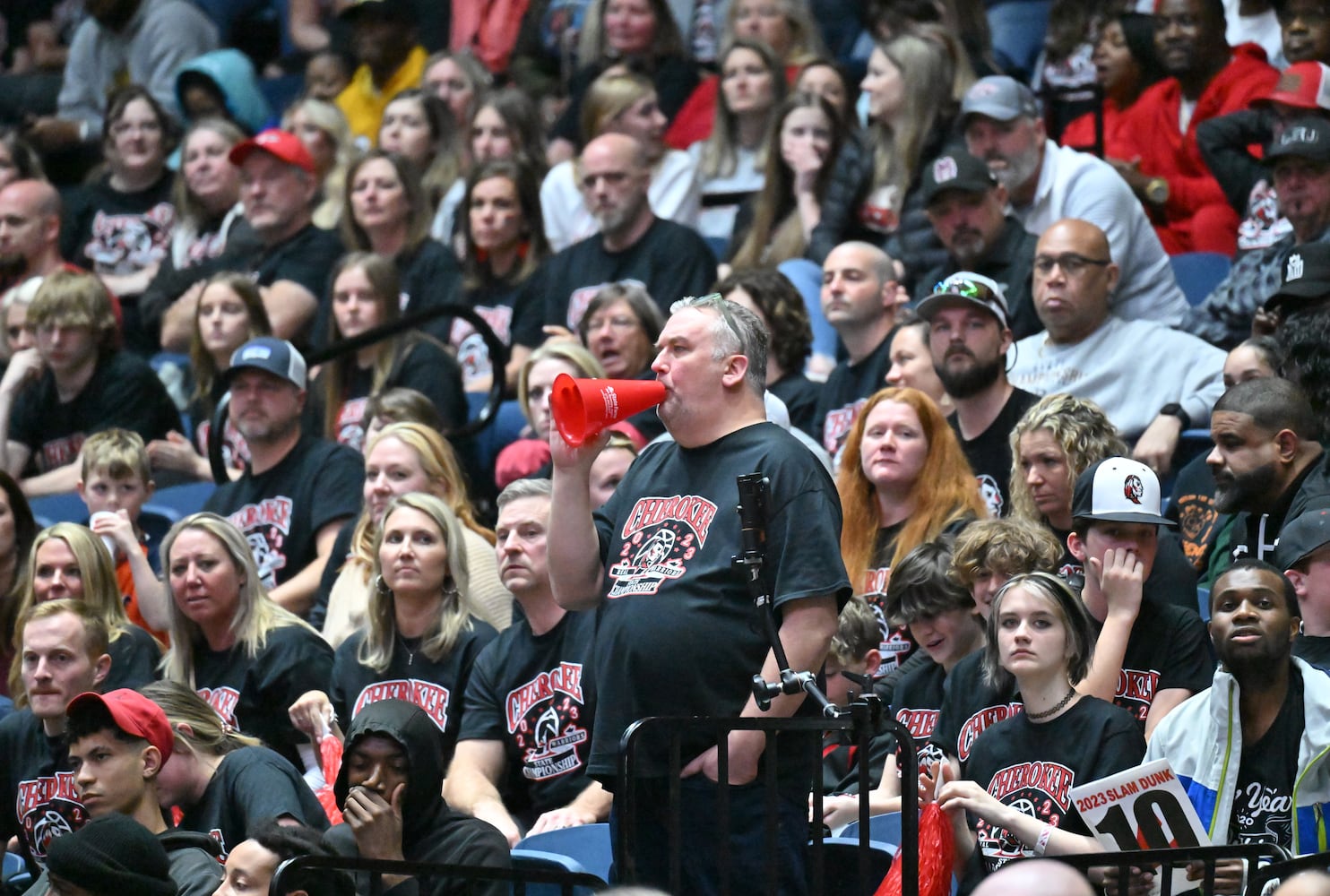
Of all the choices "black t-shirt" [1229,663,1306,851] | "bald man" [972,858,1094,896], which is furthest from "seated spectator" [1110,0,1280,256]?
"bald man" [972,858,1094,896]

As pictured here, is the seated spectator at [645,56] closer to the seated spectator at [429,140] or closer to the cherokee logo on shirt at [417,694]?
the seated spectator at [429,140]

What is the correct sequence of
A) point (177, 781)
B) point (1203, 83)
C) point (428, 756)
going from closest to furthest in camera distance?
point (428, 756), point (177, 781), point (1203, 83)

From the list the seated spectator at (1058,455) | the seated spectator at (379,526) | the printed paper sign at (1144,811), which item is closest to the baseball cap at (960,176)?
the seated spectator at (1058,455)

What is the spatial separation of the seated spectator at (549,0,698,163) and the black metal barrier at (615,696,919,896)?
247 inches

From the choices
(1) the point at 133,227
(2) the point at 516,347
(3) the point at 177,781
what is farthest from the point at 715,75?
(3) the point at 177,781

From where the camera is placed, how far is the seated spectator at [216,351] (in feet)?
27.1

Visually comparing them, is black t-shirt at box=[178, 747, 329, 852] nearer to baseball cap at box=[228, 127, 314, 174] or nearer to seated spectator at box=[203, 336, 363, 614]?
seated spectator at box=[203, 336, 363, 614]

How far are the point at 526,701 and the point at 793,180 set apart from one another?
11.8ft

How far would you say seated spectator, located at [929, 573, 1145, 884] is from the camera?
179 inches

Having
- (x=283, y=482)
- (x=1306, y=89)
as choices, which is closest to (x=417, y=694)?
(x=283, y=482)

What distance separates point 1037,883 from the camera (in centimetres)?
253

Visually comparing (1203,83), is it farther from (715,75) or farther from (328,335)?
(328,335)

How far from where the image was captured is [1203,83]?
8359 millimetres

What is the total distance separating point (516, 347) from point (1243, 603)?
173 inches
